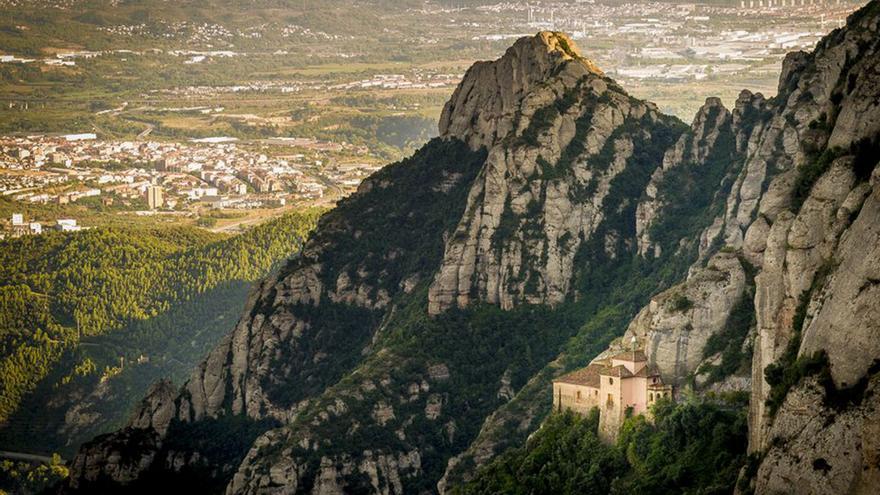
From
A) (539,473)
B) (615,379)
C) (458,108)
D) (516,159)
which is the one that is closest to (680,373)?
(615,379)

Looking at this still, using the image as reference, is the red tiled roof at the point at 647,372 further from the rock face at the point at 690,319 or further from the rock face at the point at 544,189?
the rock face at the point at 544,189

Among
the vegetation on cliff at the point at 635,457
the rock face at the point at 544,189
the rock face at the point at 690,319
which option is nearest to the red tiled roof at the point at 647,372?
the rock face at the point at 690,319

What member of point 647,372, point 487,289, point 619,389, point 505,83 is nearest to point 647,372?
point 647,372

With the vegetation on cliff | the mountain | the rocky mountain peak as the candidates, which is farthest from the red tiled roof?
the rocky mountain peak

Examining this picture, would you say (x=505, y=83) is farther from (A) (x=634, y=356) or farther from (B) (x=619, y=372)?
(B) (x=619, y=372)

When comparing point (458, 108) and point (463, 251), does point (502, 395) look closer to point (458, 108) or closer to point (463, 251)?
point (463, 251)

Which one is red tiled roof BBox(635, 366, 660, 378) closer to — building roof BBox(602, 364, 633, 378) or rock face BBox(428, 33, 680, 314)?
building roof BBox(602, 364, 633, 378)
